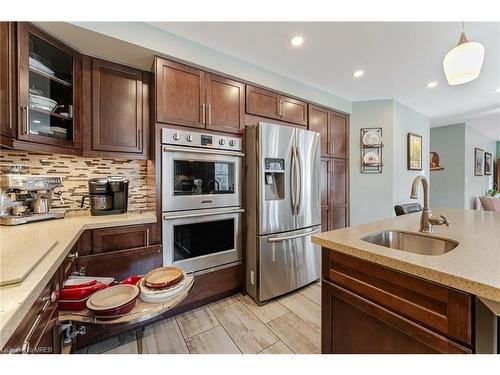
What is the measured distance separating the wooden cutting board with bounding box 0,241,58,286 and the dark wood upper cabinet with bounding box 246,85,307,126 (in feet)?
6.40

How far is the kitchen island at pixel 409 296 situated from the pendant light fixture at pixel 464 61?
933 millimetres

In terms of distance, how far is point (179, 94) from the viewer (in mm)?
1891

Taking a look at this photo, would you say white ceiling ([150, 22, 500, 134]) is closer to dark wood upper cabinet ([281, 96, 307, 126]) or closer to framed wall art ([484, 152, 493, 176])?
dark wood upper cabinet ([281, 96, 307, 126])

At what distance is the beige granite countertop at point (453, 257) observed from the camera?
2.12ft

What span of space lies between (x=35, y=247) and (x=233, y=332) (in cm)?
141

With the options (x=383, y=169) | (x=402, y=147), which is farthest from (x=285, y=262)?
(x=402, y=147)

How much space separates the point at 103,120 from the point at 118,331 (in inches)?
66.8

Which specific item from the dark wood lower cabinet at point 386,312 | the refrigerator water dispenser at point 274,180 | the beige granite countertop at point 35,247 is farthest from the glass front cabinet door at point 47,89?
the dark wood lower cabinet at point 386,312

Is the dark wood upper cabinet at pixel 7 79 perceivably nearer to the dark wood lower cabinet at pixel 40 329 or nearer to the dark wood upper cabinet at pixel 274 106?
the dark wood lower cabinet at pixel 40 329

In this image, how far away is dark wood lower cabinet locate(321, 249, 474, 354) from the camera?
688 mm

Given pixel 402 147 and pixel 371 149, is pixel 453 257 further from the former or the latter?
pixel 402 147

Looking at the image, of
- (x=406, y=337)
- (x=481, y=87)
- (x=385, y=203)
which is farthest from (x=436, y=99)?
(x=406, y=337)

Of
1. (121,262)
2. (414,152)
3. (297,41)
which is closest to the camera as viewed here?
(121,262)
